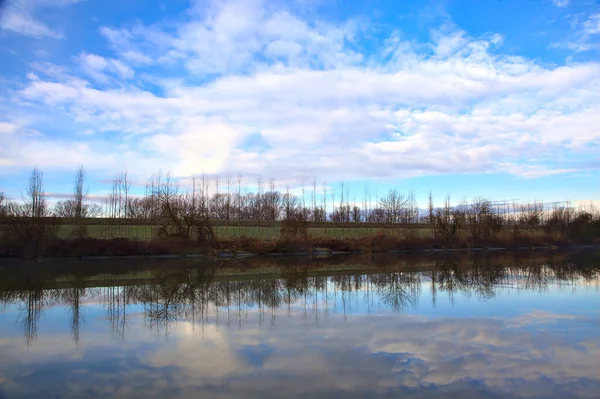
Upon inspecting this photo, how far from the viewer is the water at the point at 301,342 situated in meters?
5.56

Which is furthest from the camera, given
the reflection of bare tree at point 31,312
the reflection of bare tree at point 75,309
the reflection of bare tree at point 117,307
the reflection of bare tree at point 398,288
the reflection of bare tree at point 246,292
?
the reflection of bare tree at point 398,288

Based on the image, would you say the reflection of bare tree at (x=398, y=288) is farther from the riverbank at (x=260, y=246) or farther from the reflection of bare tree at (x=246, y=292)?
the riverbank at (x=260, y=246)

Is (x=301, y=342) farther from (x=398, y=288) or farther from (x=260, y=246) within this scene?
(x=260, y=246)

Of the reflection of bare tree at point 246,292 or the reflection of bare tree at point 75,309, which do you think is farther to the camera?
the reflection of bare tree at point 246,292

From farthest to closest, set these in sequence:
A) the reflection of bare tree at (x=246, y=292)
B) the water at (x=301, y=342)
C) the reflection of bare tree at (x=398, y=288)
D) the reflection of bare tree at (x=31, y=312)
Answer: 1. the reflection of bare tree at (x=398, y=288)
2. the reflection of bare tree at (x=246, y=292)
3. the reflection of bare tree at (x=31, y=312)
4. the water at (x=301, y=342)

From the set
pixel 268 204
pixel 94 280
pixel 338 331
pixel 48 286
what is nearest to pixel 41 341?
pixel 338 331

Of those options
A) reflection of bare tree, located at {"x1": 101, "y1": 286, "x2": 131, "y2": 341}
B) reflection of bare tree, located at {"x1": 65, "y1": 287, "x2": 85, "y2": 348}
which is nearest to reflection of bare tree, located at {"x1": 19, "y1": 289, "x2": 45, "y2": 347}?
reflection of bare tree, located at {"x1": 65, "y1": 287, "x2": 85, "y2": 348}

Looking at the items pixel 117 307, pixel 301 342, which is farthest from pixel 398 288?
pixel 117 307

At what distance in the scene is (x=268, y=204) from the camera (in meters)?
56.1

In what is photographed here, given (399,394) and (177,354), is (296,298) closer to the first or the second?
(177,354)

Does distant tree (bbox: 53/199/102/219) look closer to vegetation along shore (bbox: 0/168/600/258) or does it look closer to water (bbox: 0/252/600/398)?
vegetation along shore (bbox: 0/168/600/258)

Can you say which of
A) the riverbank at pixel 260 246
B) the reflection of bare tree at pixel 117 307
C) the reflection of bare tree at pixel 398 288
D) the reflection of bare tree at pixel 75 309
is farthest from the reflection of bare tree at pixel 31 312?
the riverbank at pixel 260 246

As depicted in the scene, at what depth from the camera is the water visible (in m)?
5.56

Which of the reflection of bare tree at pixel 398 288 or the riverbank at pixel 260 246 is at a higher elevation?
the riverbank at pixel 260 246
